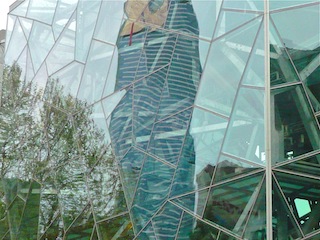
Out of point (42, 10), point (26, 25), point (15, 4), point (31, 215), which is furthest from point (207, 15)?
point (15, 4)

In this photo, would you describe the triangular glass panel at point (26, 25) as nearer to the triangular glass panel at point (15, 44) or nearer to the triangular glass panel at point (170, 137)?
the triangular glass panel at point (15, 44)

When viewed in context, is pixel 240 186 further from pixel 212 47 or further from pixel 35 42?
pixel 35 42

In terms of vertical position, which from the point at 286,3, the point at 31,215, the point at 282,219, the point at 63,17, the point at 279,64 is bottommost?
the point at 282,219

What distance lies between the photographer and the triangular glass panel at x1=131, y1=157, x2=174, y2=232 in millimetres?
10781

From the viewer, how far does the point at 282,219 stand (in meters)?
9.09

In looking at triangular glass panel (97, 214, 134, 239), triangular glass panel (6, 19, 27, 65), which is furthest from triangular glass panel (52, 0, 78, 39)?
triangular glass panel (97, 214, 134, 239)

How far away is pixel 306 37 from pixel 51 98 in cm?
727

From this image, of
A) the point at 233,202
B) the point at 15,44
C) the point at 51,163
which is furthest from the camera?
the point at 15,44

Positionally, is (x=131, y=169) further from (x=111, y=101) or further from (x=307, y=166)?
(x=307, y=166)

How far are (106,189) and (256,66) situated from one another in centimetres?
430

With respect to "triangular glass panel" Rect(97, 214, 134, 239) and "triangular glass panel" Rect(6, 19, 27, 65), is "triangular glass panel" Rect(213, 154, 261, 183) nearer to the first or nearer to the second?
"triangular glass panel" Rect(97, 214, 134, 239)

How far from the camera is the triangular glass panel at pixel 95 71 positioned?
511 inches

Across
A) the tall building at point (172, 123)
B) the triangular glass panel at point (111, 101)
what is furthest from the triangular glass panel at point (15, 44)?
the triangular glass panel at point (111, 101)

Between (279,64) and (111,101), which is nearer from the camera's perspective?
(279,64)
